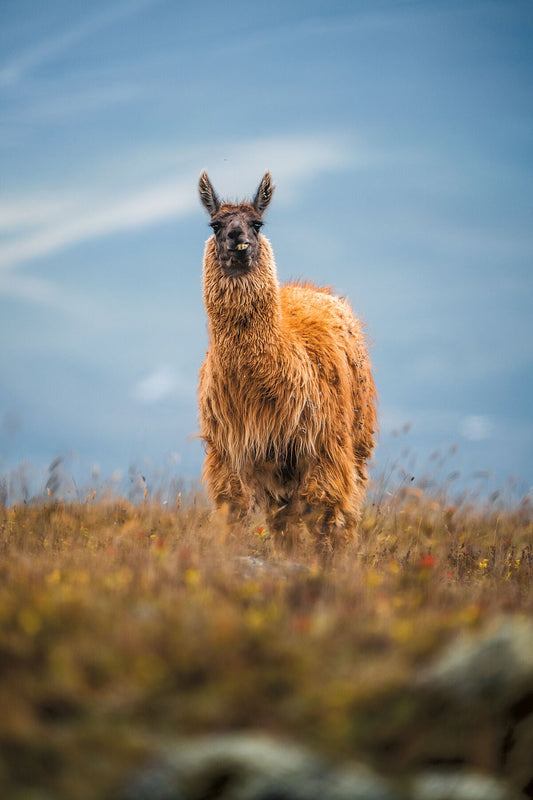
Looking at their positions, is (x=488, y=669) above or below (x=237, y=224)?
below

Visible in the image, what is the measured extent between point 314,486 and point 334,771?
3995mm

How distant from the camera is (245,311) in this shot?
19.6 feet

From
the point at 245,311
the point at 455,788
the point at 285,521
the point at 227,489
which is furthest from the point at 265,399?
the point at 455,788

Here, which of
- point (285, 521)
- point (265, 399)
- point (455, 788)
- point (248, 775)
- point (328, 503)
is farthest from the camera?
point (285, 521)

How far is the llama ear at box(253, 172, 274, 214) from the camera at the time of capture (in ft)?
21.6

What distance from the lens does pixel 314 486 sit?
20.1 ft

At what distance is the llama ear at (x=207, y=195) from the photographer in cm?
655

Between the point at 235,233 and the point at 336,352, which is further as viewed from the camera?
the point at 336,352

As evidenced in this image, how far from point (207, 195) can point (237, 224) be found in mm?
780

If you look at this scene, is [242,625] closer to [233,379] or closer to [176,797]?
[176,797]

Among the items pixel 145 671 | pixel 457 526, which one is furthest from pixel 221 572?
pixel 457 526

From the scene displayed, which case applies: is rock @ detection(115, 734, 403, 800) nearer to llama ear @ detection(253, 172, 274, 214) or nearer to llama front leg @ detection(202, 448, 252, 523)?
llama front leg @ detection(202, 448, 252, 523)

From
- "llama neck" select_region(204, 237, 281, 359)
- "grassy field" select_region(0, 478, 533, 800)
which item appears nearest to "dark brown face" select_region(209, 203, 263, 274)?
"llama neck" select_region(204, 237, 281, 359)

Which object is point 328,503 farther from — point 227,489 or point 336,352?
point 336,352
